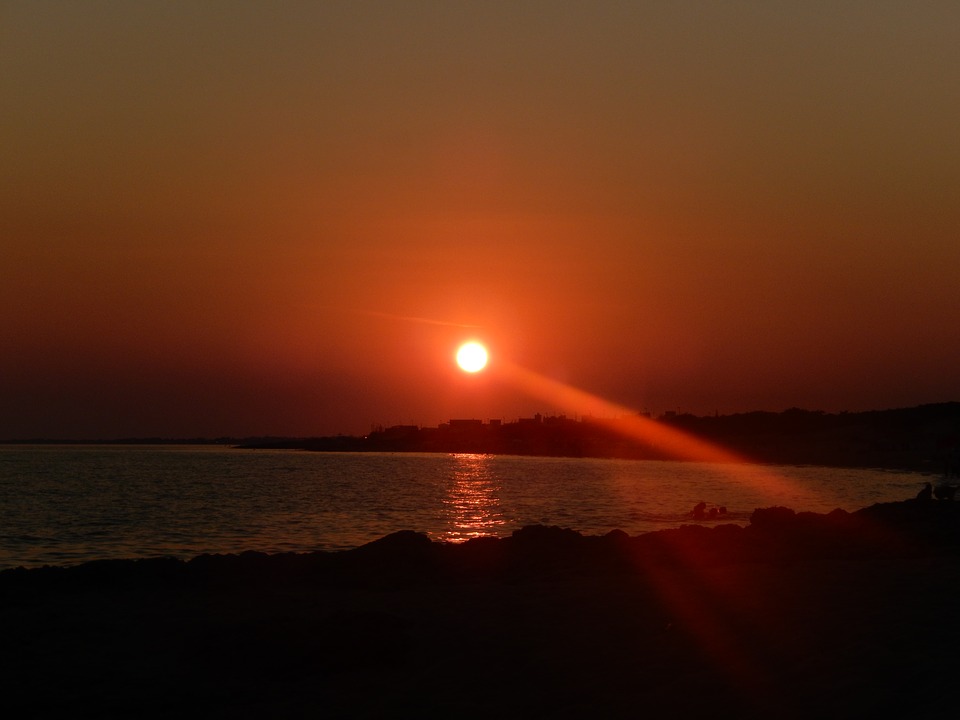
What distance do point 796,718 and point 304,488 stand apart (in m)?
65.5

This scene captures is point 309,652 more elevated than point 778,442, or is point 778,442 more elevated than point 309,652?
point 778,442

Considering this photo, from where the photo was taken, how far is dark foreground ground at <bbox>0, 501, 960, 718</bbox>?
9.98m

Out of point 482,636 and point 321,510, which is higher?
point 321,510

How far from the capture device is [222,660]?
11.4m

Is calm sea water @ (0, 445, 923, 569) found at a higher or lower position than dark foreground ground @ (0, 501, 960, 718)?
higher

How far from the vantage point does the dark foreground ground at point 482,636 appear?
998 cm

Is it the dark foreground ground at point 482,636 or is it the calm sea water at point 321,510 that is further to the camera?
the calm sea water at point 321,510

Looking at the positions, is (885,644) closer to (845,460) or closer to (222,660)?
(222,660)

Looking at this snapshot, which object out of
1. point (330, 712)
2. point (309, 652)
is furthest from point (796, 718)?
point (309, 652)

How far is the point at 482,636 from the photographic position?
12.5 meters

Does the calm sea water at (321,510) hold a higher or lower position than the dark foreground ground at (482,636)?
higher

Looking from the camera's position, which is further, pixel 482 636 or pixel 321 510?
pixel 321 510

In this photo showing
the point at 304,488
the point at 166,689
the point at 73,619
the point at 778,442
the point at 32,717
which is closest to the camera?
the point at 32,717

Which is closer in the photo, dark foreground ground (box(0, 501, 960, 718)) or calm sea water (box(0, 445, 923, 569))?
dark foreground ground (box(0, 501, 960, 718))
